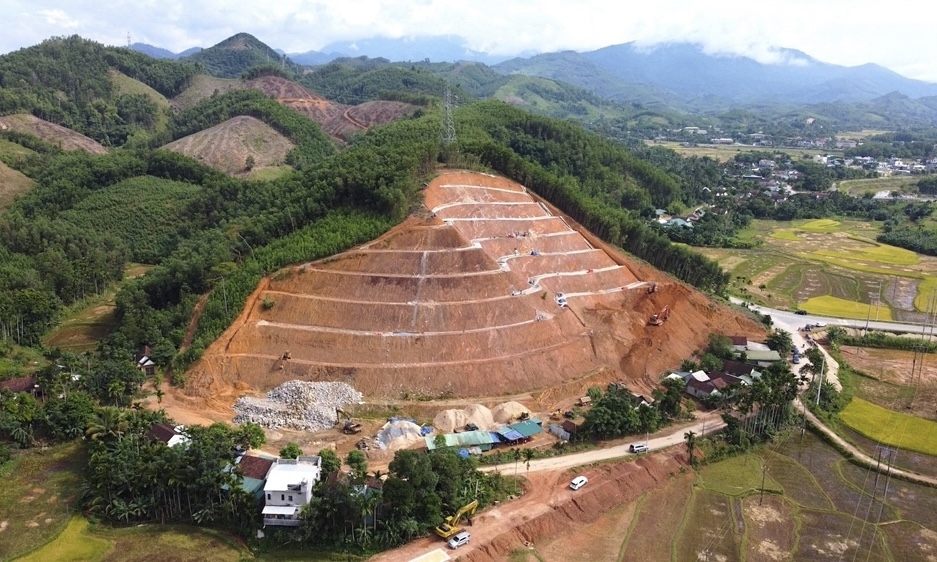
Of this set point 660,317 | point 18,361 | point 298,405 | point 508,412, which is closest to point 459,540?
point 508,412

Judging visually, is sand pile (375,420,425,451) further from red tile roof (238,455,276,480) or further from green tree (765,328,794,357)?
green tree (765,328,794,357)

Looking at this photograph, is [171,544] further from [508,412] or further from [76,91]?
[76,91]

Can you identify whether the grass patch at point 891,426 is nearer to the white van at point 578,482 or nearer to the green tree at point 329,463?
the white van at point 578,482

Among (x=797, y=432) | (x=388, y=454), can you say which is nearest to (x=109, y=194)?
(x=388, y=454)

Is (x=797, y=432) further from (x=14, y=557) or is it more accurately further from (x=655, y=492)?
(x=14, y=557)

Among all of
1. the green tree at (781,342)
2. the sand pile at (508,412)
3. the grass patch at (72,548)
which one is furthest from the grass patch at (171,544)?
the green tree at (781,342)
